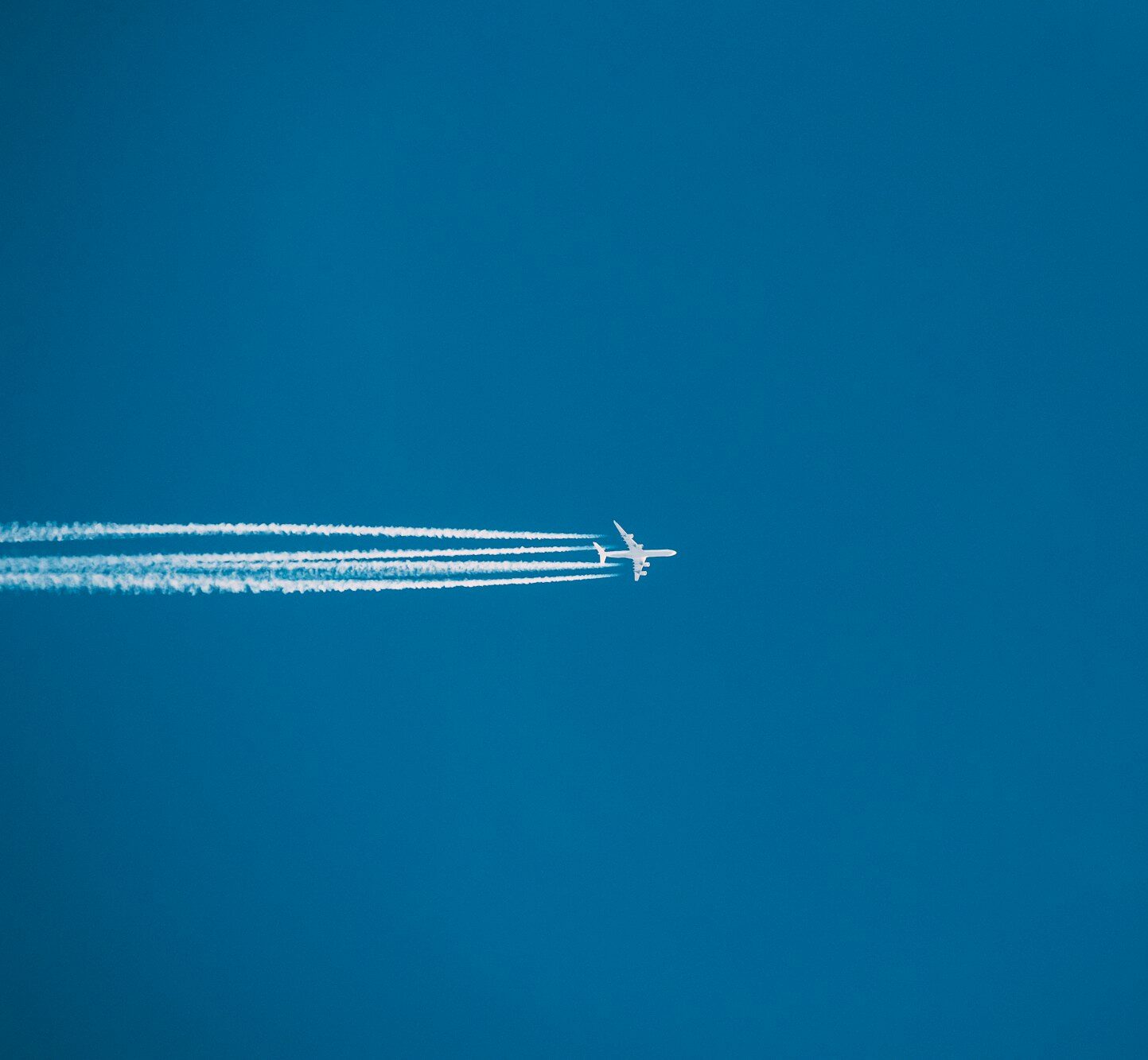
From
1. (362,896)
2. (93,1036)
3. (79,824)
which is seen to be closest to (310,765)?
(362,896)

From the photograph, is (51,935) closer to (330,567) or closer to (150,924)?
(150,924)

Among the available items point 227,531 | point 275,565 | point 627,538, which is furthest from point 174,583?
point 627,538

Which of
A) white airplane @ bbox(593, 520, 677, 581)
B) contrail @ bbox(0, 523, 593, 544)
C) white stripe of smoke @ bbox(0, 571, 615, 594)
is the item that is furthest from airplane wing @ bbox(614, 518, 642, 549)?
white stripe of smoke @ bbox(0, 571, 615, 594)

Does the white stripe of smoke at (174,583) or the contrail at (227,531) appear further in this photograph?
the contrail at (227,531)

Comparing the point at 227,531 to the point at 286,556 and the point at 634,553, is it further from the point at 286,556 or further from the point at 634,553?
the point at 634,553

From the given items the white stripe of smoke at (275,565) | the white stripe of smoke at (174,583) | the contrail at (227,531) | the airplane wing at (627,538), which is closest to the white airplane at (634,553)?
the airplane wing at (627,538)

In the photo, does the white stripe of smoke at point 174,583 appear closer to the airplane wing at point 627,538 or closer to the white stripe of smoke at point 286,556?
the white stripe of smoke at point 286,556

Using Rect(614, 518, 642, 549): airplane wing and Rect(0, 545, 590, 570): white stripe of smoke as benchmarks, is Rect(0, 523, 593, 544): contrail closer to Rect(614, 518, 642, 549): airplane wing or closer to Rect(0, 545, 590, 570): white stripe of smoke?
Rect(0, 545, 590, 570): white stripe of smoke
